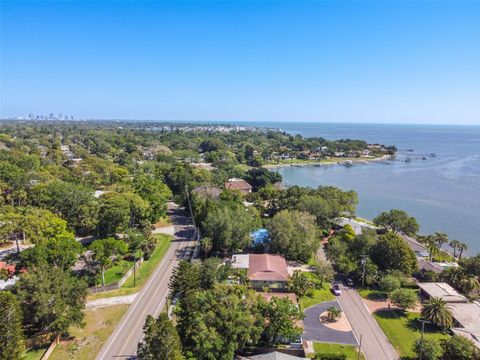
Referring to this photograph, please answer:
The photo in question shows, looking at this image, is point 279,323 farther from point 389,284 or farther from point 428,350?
point 389,284

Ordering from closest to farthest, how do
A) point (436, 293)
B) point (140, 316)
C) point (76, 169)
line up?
point (140, 316), point (436, 293), point (76, 169)

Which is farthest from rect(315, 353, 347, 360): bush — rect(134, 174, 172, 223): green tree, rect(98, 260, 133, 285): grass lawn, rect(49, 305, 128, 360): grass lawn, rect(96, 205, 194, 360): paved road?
rect(134, 174, 172, 223): green tree

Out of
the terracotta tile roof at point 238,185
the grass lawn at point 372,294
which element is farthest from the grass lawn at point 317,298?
the terracotta tile roof at point 238,185

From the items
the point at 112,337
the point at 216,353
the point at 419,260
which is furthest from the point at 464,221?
the point at 112,337

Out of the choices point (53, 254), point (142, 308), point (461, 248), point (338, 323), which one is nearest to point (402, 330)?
point (338, 323)

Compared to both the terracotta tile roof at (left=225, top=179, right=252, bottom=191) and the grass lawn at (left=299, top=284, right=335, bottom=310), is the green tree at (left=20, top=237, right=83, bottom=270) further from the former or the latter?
the terracotta tile roof at (left=225, top=179, right=252, bottom=191)

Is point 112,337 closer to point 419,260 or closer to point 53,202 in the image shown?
point 53,202
